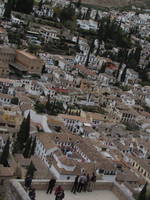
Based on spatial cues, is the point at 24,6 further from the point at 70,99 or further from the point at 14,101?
the point at 14,101

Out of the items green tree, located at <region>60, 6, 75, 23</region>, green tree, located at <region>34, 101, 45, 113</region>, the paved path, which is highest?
the paved path

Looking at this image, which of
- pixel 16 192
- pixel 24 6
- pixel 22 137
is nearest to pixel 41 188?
pixel 16 192

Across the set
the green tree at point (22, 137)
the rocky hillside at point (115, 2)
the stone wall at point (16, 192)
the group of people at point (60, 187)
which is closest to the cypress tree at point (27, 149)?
the green tree at point (22, 137)

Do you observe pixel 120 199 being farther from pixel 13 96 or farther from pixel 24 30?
pixel 24 30

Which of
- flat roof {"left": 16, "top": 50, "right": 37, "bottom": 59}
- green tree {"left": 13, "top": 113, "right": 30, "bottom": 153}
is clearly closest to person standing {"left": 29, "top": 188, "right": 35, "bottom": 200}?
green tree {"left": 13, "top": 113, "right": 30, "bottom": 153}

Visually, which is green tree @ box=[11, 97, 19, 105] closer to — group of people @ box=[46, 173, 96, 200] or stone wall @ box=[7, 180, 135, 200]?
group of people @ box=[46, 173, 96, 200]

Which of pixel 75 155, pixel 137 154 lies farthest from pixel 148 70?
pixel 75 155
